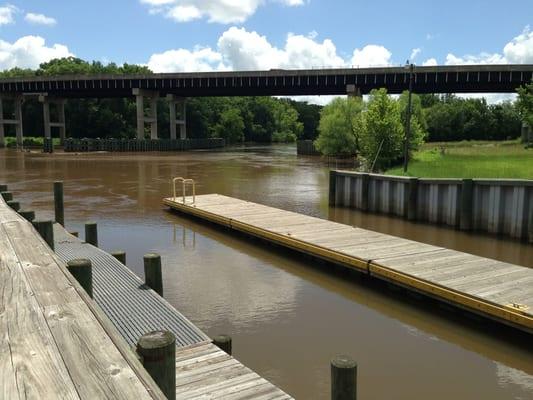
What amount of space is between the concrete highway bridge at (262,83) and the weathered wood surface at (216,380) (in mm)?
70600

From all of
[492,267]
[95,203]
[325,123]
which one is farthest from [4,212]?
[325,123]

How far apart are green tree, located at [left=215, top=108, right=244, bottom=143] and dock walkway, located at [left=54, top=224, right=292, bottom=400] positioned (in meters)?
124

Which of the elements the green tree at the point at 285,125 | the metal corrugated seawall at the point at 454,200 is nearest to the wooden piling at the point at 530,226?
the metal corrugated seawall at the point at 454,200

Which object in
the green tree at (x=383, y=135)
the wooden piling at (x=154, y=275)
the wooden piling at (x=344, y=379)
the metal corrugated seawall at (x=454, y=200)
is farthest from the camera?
the green tree at (x=383, y=135)

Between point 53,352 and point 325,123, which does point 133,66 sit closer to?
point 325,123

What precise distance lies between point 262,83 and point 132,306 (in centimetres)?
7710

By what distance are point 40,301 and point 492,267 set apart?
32.1 feet

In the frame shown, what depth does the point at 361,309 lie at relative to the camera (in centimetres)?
1087

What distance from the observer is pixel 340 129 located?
5756cm

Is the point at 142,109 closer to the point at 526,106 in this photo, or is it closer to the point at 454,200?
the point at 526,106

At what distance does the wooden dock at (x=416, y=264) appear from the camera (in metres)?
9.23

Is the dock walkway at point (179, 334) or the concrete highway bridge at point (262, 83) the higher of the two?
the concrete highway bridge at point (262, 83)

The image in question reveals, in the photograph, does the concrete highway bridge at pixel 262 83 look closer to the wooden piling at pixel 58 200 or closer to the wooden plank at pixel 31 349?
the wooden piling at pixel 58 200

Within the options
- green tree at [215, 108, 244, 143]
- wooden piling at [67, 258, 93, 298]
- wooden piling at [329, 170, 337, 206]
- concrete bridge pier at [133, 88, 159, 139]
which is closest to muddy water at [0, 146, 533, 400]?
wooden piling at [329, 170, 337, 206]
